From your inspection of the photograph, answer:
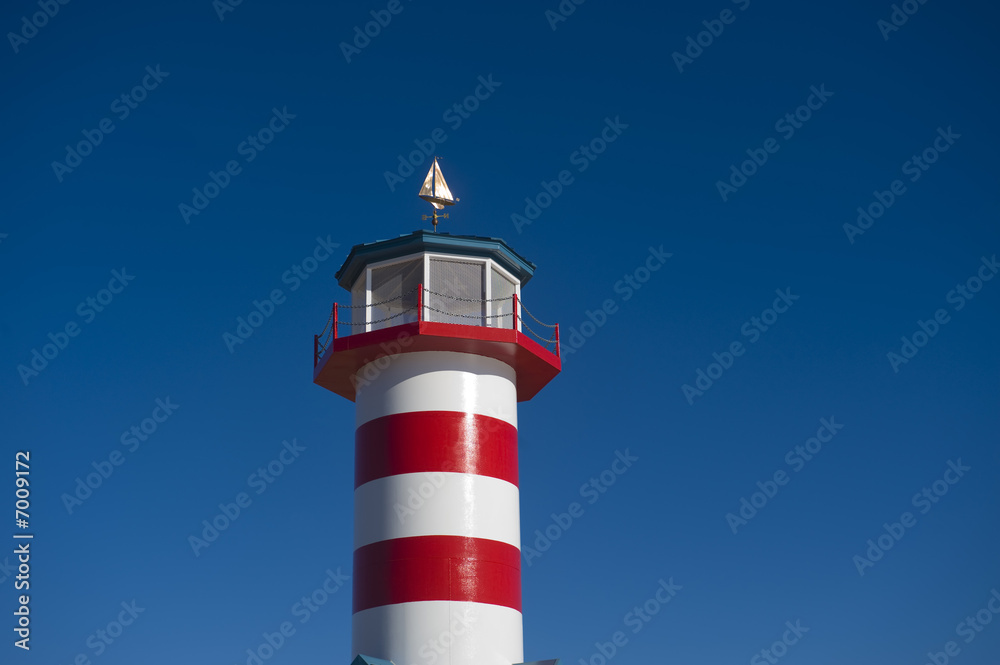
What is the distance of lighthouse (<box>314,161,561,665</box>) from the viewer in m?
21.7

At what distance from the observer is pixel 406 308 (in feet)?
80.0

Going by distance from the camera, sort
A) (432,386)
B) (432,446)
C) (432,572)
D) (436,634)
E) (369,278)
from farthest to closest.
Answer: (369,278) < (432,386) < (432,446) < (432,572) < (436,634)

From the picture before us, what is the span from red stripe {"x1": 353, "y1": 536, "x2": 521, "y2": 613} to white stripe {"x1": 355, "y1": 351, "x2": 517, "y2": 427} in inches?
104

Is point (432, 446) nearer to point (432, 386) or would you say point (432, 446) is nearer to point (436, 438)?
point (436, 438)

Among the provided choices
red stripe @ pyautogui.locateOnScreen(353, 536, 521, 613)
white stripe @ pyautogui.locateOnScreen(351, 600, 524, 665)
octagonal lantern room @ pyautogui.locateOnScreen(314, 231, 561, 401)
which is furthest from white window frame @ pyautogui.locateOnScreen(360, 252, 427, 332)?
white stripe @ pyautogui.locateOnScreen(351, 600, 524, 665)

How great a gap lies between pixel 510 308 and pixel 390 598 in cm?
678

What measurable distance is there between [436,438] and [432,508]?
1.37 m

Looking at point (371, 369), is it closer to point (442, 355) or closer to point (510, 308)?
point (442, 355)

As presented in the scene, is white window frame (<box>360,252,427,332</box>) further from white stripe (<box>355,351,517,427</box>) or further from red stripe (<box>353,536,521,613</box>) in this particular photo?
red stripe (<box>353,536,521,613</box>)

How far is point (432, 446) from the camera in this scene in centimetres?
2255

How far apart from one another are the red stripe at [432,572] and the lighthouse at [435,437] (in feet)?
0.07

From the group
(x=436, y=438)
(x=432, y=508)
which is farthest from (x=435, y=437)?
(x=432, y=508)

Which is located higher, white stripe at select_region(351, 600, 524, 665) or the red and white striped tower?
the red and white striped tower

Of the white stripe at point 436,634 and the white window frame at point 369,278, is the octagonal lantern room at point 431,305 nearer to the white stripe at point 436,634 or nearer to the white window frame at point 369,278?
the white window frame at point 369,278
